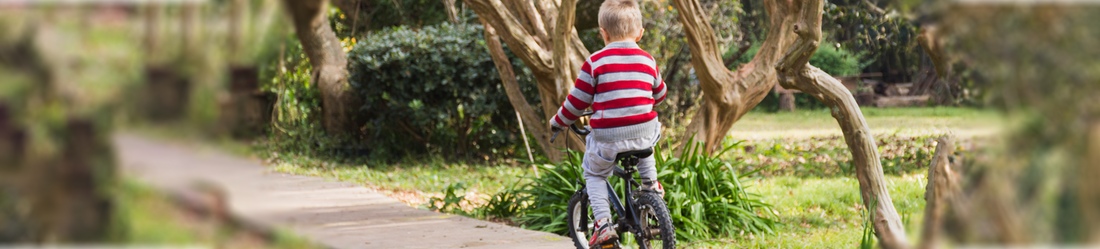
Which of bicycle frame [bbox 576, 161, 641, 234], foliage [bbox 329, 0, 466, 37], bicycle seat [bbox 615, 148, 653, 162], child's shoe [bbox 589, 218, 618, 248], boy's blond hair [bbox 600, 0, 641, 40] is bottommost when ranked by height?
child's shoe [bbox 589, 218, 618, 248]

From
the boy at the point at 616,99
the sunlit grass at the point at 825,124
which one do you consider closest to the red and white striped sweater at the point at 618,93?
the boy at the point at 616,99

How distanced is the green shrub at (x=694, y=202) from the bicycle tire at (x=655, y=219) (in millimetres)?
847

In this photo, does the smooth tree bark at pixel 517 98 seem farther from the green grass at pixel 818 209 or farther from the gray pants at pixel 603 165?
the gray pants at pixel 603 165

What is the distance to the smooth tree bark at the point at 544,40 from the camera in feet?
16.6

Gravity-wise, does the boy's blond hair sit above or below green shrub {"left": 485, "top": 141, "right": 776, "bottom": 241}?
above

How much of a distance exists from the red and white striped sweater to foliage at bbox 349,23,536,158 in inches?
181

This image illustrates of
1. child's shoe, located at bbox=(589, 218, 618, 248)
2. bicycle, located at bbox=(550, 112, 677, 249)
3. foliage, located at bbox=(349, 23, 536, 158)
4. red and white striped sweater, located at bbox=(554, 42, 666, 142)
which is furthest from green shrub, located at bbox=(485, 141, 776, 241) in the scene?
foliage, located at bbox=(349, 23, 536, 158)

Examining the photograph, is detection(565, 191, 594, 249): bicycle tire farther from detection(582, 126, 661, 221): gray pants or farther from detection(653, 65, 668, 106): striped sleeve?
detection(653, 65, 668, 106): striped sleeve

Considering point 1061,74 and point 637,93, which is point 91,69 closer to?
point 1061,74

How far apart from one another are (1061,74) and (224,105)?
3.44ft

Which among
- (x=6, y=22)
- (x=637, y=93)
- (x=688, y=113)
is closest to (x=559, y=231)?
(x=637, y=93)

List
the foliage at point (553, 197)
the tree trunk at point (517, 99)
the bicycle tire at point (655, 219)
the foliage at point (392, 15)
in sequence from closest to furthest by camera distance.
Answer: the bicycle tire at point (655, 219), the foliage at point (553, 197), the tree trunk at point (517, 99), the foliage at point (392, 15)

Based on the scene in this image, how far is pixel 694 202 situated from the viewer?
446 centimetres

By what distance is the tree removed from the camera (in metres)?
3.79
